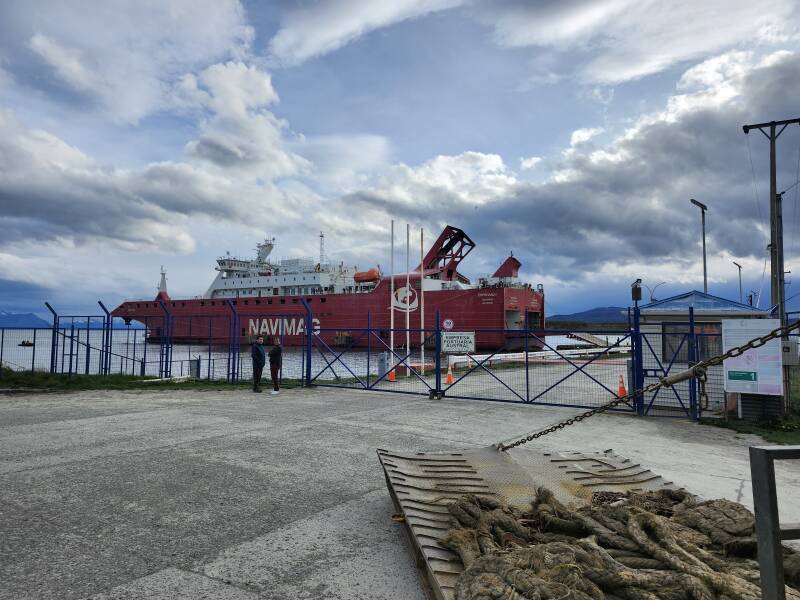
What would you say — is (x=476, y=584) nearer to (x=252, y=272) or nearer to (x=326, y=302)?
(x=326, y=302)

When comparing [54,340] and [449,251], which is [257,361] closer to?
[54,340]

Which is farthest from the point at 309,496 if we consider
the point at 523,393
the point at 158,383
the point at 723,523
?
the point at 158,383

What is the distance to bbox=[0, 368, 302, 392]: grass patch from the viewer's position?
14656 millimetres

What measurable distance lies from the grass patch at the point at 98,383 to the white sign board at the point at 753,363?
1095cm

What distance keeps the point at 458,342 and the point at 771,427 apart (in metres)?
6.71

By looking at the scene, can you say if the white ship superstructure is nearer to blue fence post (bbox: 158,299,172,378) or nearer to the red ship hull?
the red ship hull

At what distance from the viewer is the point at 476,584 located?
2605mm

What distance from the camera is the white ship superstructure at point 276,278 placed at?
47.1 m

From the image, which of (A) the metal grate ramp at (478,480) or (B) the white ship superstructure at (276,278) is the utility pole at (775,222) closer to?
(A) the metal grate ramp at (478,480)

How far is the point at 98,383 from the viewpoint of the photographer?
50.1 ft

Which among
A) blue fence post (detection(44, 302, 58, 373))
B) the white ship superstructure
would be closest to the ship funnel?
the white ship superstructure

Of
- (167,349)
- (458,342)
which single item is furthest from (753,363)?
(167,349)

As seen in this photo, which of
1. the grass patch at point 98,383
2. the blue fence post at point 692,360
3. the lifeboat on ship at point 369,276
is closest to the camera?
the blue fence post at point 692,360

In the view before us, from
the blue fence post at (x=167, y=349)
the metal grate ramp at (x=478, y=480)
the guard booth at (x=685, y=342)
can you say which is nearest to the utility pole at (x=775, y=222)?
the guard booth at (x=685, y=342)
